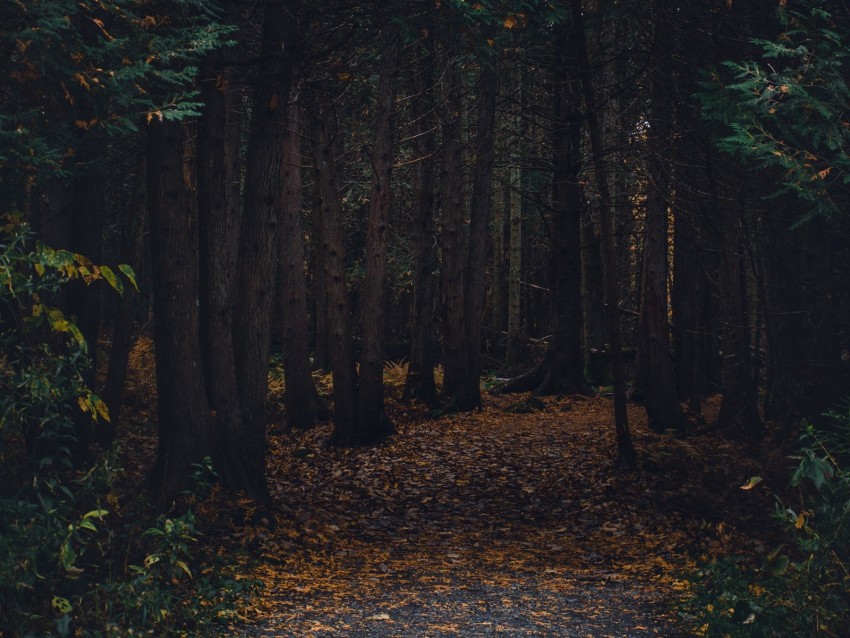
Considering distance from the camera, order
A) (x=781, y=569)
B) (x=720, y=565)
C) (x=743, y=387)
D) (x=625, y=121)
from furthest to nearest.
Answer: (x=625, y=121)
(x=743, y=387)
(x=720, y=565)
(x=781, y=569)

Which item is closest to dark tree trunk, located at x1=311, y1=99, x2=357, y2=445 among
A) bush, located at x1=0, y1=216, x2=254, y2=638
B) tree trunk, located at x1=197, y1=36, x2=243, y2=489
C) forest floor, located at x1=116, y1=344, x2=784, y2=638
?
forest floor, located at x1=116, y1=344, x2=784, y2=638

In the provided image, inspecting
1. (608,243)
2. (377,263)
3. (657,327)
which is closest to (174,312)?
(608,243)

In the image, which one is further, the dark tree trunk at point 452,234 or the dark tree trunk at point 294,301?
the dark tree trunk at point 452,234

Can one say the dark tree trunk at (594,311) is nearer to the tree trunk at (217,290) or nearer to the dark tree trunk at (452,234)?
the dark tree trunk at (452,234)

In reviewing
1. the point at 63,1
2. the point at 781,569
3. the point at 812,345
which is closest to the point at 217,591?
the point at 781,569

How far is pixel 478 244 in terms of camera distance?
1820cm

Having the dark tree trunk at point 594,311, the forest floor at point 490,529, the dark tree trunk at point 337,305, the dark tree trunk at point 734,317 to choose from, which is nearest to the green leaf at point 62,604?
the forest floor at point 490,529

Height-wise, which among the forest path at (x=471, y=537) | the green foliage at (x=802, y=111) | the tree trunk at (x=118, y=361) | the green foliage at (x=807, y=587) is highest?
the green foliage at (x=802, y=111)

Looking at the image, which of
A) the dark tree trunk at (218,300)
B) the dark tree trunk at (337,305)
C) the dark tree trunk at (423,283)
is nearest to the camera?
the dark tree trunk at (218,300)

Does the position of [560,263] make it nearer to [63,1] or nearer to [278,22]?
[278,22]

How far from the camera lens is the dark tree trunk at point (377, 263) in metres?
14.8

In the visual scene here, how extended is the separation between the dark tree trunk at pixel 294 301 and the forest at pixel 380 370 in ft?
0.21

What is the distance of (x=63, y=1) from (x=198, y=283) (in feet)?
13.6

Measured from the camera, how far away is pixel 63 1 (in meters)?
6.45
